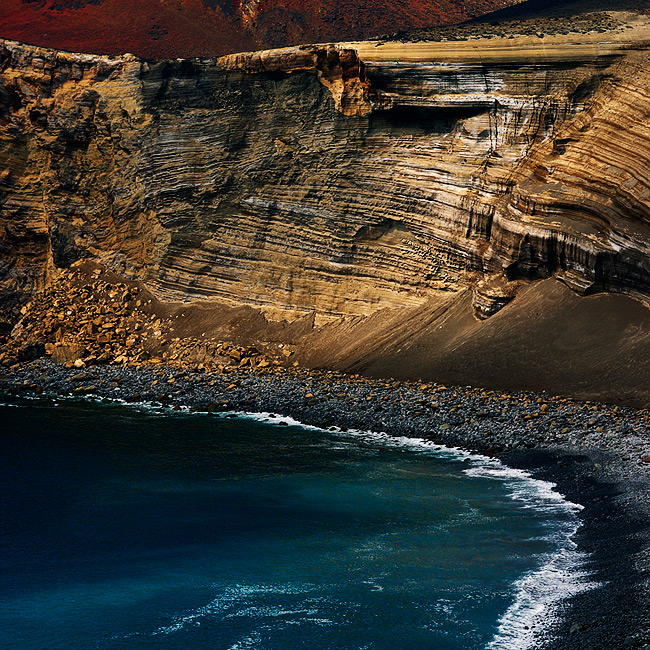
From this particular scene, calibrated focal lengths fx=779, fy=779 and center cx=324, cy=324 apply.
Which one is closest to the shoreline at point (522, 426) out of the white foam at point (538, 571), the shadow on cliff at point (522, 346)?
the white foam at point (538, 571)

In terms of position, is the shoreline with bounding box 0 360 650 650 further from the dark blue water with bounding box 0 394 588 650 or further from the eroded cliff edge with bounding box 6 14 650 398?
the eroded cliff edge with bounding box 6 14 650 398

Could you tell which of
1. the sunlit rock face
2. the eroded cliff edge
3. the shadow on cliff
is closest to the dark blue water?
the shadow on cliff

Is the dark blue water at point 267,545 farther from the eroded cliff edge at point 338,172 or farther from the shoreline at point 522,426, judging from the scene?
the eroded cliff edge at point 338,172

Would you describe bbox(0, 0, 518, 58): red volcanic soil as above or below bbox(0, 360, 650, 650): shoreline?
above

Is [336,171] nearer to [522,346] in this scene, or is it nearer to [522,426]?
[522,346]

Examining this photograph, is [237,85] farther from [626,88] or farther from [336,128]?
[626,88]

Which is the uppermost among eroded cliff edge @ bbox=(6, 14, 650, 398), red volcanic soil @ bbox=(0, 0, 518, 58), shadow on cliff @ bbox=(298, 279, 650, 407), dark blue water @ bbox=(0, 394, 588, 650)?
red volcanic soil @ bbox=(0, 0, 518, 58)
